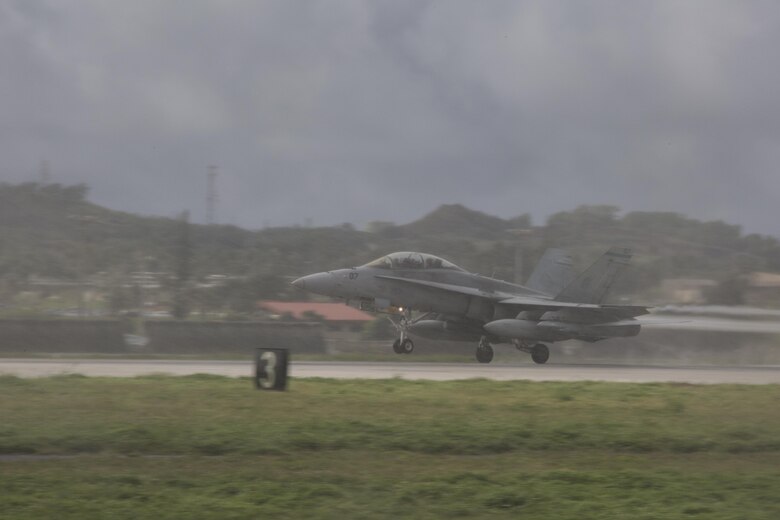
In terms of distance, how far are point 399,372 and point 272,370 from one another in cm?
709

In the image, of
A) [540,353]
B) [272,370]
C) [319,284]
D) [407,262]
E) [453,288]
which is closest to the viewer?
[272,370]

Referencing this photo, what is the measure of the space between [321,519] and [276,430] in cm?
399

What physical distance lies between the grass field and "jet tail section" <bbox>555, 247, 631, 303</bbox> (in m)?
13.4

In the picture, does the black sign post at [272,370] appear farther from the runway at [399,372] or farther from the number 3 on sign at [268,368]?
the runway at [399,372]

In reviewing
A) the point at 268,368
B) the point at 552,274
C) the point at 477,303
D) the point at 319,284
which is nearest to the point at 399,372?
the point at 319,284

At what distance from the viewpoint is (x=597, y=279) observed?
29.8m

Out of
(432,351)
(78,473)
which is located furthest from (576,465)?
(432,351)

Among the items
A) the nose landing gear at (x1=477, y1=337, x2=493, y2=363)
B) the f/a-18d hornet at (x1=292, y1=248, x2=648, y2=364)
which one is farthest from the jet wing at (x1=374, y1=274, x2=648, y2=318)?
the nose landing gear at (x1=477, y1=337, x2=493, y2=363)

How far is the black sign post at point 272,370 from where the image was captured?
1544 cm

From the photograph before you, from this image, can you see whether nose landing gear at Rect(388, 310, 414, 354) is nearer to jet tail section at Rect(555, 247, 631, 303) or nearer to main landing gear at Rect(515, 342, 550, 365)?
main landing gear at Rect(515, 342, 550, 365)

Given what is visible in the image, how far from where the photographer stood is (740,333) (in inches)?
1216

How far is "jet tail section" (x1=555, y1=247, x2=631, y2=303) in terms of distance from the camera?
29828 millimetres

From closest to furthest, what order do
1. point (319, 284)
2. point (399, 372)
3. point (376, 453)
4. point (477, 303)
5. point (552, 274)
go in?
point (376, 453), point (399, 372), point (319, 284), point (477, 303), point (552, 274)

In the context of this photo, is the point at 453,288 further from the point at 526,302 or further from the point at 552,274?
the point at 552,274
